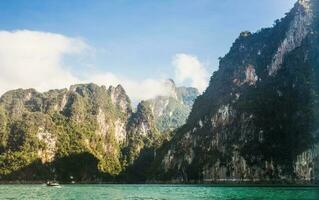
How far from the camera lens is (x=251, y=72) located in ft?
614

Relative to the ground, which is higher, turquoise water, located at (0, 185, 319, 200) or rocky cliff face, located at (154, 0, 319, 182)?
rocky cliff face, located at (154, 0, 319, 182)

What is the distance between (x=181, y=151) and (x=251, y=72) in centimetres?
3993

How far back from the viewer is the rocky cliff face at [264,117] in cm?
14850

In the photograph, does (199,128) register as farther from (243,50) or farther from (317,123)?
(317,123)

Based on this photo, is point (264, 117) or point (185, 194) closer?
point (185, 194)

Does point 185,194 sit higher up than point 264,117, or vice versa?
point 264,117

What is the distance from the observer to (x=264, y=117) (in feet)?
540

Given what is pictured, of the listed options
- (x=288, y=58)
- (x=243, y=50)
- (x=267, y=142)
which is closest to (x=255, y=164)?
(x=267, y=142)

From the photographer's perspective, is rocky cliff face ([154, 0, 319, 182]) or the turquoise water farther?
rocky cliff face ([154, 0, 319, 182])

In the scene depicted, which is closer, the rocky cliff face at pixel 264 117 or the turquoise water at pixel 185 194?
the turquoise water at pixel 185 194

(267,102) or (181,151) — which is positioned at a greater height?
(267,102)

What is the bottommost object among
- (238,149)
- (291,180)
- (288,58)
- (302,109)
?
(291,180)

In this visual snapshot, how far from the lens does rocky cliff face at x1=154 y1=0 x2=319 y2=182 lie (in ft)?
487

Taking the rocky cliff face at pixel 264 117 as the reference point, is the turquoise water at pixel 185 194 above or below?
below
